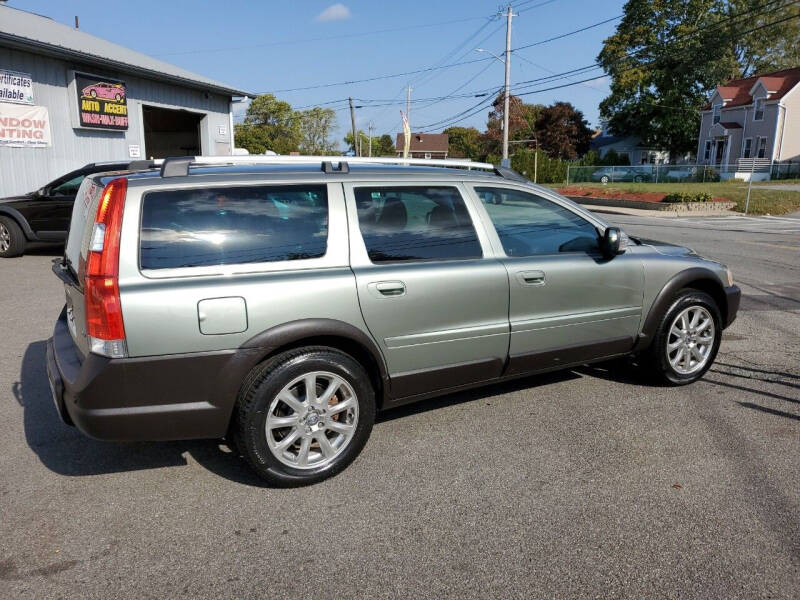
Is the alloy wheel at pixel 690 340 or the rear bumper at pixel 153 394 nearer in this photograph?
the rear bumper at pixel 153 394

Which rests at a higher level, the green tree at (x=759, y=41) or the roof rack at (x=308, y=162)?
the green tree at (x=759, y=41)

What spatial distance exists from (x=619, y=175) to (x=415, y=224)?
1733 inches

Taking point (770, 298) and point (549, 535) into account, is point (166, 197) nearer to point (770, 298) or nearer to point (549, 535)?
point (549, 535)

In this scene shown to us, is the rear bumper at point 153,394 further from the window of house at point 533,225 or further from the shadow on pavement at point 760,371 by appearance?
the shadow on pavement at point 760,371

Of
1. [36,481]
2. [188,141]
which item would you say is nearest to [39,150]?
[188,141]

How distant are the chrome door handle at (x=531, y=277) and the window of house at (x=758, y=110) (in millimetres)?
54591

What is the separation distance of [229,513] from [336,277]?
136 cm

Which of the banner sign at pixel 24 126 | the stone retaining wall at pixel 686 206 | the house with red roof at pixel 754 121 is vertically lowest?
the stone retaining wall at pixel 686 206

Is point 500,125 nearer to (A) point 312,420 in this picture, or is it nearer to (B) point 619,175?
(B) point 619,175

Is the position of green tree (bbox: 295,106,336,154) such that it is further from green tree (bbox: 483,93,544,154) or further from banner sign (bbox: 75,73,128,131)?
banner sign (bbox: 75,73,128,131)

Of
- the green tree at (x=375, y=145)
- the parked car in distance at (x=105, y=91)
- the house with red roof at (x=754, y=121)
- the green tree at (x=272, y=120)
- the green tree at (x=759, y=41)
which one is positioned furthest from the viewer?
the green tree at (x=375, y=145)

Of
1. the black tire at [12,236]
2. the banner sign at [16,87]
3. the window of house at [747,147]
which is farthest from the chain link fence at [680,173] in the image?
the black tire at [12,236]

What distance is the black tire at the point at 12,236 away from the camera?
11312 millimetres

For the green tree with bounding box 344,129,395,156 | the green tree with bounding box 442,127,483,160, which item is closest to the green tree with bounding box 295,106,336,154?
the green tree with bounding box 344,129,395,156
